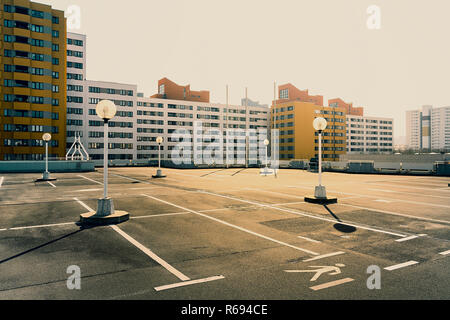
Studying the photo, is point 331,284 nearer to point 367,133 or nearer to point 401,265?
point 401,265

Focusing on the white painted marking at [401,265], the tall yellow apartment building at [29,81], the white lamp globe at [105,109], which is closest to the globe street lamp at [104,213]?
the white lamp globe at [105,109]

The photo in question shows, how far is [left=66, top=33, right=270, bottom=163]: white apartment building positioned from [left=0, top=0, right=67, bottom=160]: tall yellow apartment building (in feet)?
47.5

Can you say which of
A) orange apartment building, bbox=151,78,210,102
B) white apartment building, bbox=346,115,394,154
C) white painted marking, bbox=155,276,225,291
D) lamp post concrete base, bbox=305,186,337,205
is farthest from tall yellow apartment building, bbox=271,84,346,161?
white painted marking, bbox=155,276,225,291

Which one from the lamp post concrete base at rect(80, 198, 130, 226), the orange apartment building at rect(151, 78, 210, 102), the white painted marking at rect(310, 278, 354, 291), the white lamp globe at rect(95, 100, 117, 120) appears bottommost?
the white painted marking at rect(310, 278, 354, 291)

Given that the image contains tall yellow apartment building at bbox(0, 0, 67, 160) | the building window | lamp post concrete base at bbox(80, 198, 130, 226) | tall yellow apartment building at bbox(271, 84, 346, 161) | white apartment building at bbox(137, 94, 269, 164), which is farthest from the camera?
the building window

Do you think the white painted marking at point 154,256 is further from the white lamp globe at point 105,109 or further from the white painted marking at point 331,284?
the white lamp globe at point 105,109

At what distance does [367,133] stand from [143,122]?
4209 inches

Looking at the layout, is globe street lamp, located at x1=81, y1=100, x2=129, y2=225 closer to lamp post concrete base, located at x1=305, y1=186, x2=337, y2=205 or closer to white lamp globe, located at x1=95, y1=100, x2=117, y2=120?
white lamp globe, located at x1=95, y1=100, x2=117, y2=120

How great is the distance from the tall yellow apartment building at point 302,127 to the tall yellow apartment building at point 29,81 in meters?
63.0

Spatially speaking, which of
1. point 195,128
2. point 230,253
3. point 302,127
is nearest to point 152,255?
point 230,253

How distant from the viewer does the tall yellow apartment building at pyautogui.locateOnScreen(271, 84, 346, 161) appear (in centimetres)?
10306

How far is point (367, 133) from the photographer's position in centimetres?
14188

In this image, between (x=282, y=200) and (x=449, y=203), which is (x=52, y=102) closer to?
(x=282, y=200)

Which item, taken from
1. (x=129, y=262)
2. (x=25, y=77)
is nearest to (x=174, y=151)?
(x=25, y=77)
